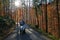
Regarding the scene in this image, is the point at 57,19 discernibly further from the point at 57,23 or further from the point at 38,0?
the point at 38,0

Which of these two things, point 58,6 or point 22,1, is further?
point 22,1

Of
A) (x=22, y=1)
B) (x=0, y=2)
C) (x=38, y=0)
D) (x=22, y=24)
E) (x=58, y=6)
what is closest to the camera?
(x=58, y=6)

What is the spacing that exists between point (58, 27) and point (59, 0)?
2.88 meters

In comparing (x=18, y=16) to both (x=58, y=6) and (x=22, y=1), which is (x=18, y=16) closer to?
(x=22, y=1)

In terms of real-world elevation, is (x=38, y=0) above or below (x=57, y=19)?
above

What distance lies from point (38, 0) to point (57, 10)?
1748 cm

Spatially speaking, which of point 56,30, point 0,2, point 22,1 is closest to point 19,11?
point 22,1

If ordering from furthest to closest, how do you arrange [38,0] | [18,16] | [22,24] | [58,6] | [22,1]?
1. [18,16]
2. [22,1]
3. [38,0]
4. [22,24]
5. [58,6]

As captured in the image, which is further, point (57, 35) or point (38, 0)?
point (38, 0)

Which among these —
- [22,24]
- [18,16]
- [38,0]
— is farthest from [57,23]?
[18,16]

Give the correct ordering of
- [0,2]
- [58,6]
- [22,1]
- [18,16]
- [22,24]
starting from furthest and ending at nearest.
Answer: [18,16], [22,1], [0,2], [22,24], [58,6]

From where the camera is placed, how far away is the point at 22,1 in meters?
62.8

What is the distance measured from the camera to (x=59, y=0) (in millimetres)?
18594

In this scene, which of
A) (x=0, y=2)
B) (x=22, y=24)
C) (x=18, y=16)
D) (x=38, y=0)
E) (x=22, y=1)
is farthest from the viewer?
(x=18, y=16)
